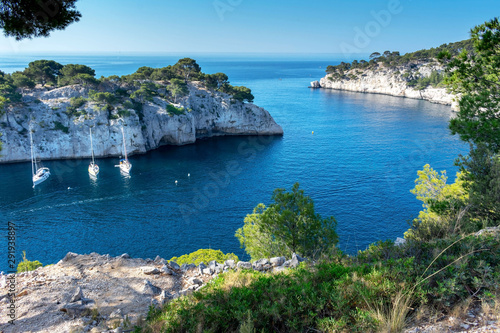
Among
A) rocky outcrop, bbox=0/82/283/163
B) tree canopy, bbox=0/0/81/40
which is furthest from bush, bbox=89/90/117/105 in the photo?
tree canopy, bbox=0/0/81/40

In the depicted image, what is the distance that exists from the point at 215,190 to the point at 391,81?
122096mm

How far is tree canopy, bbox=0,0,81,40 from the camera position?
35.4 ft

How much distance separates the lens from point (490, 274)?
623 cm

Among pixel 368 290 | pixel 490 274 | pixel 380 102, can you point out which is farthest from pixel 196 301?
pixel 380 102

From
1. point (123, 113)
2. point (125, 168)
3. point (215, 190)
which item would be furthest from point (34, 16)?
point (123, 113)

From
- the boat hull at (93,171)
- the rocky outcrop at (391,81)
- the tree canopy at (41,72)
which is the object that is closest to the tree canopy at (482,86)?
the boat hull at (93,171)

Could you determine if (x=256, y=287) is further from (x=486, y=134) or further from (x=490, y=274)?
(x=486, y=134)

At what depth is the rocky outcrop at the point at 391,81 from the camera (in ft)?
396

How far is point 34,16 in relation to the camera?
11.2m

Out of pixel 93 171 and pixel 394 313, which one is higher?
pixel 394 313

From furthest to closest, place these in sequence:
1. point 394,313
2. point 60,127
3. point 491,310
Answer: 1. point 60,127
2. point 491,310
3. point 394,313

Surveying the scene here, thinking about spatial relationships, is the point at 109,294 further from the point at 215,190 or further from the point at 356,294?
the point at 215,190

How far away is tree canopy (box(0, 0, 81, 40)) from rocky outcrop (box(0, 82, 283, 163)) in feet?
174

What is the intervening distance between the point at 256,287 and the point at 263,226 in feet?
34.9
